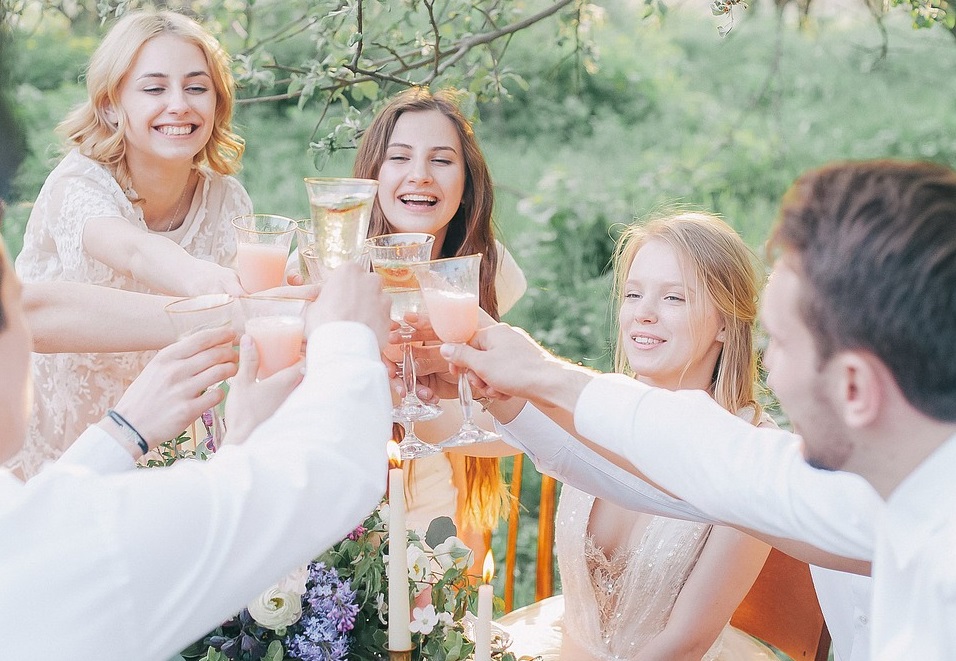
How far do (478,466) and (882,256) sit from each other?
79.6 inches

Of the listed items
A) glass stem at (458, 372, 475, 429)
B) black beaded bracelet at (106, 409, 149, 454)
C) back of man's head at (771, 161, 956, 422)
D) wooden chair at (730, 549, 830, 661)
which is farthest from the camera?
wooden chair at (730, 549, 830, 661)

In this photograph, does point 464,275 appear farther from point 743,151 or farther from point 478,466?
point 743,151

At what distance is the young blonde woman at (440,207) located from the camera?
2947 mm

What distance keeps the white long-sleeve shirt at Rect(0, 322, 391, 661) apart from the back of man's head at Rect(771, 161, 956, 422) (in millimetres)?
605

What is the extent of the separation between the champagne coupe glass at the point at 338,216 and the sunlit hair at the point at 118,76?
1.49m

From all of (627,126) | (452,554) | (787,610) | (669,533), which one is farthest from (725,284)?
(627,126)

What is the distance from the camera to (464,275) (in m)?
1.95

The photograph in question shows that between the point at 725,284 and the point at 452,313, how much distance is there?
2.89 feet

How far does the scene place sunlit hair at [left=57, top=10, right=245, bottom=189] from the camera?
3047mm

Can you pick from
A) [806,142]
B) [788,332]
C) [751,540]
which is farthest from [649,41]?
[788,332]

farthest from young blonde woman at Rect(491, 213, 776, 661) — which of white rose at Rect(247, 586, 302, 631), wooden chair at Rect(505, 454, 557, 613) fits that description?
white rose at Rect(247, 586, 302, 631)

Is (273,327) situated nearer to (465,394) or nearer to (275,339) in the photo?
(275,339)

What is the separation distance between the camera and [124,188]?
308 cm

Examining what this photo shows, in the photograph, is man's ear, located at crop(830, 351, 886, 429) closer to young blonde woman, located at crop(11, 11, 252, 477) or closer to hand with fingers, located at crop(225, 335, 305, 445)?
hand with fingers, located at crop(225, 335, 305, 445)
